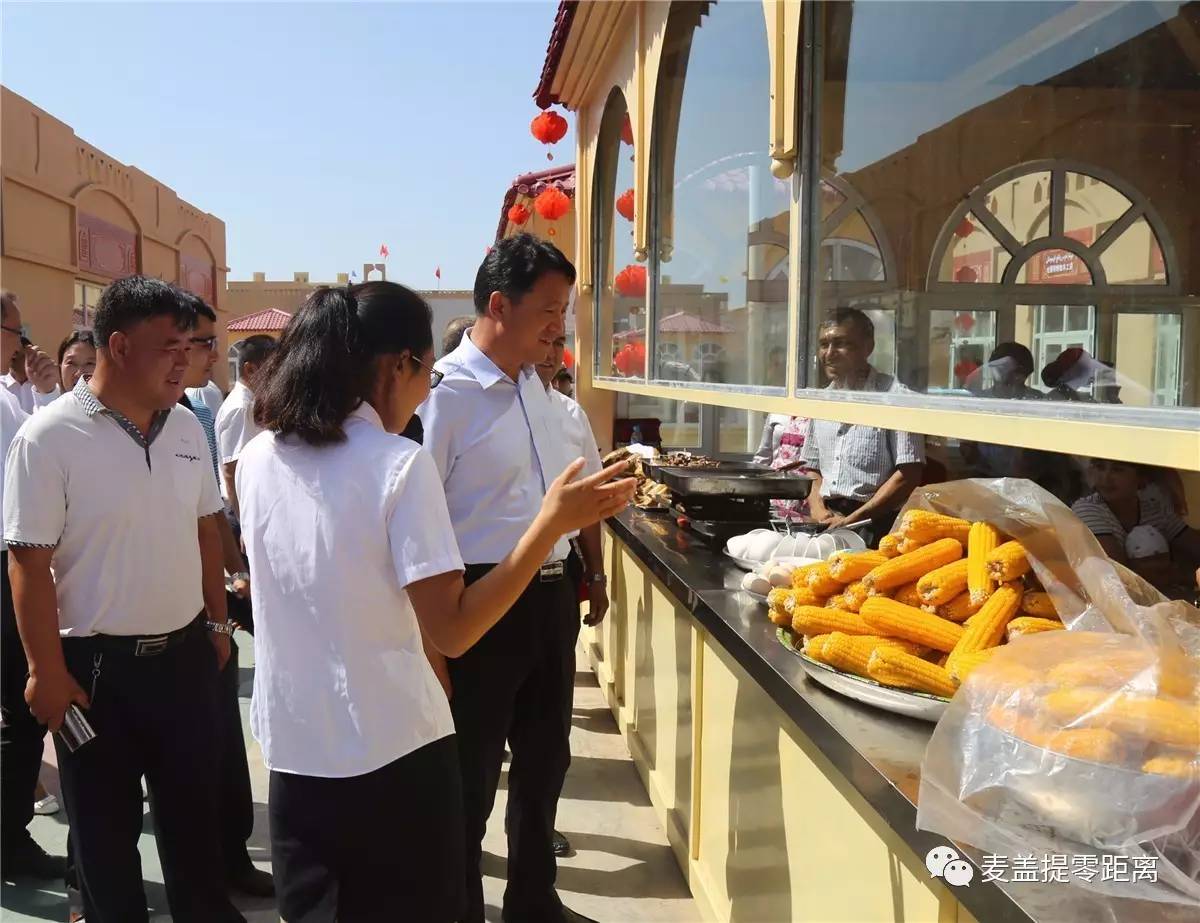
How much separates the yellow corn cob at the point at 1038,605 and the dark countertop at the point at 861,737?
313mm

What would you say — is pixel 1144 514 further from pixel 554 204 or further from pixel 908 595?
pixel 554 204

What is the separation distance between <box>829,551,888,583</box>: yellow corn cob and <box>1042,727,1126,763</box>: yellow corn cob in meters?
0.82

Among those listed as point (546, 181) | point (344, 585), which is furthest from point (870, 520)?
point (546, 181)

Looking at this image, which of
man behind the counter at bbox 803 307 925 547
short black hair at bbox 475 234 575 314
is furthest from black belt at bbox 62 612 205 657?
man behind the counter at bbox 803 307 925 547

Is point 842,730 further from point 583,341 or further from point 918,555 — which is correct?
point 583,341

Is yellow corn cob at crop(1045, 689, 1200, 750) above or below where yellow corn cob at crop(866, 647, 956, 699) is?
above

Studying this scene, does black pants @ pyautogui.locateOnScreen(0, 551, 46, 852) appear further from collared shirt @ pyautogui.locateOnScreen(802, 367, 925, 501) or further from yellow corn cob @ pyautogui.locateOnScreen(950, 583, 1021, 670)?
collared shirt @ pyautogui.locateOnScreen(802, 367, 925, 501)

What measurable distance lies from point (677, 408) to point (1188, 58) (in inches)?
155

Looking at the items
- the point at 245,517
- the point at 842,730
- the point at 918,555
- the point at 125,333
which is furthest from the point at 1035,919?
the point at 125,333

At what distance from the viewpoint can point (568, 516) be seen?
1657 mm

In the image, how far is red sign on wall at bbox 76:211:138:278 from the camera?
539 inches

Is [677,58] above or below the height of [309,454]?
above

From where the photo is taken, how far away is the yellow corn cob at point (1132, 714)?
3.76 ft

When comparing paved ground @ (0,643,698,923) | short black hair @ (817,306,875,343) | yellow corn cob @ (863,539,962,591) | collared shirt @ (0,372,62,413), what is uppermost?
short black hair @ (817,306,875,343)
